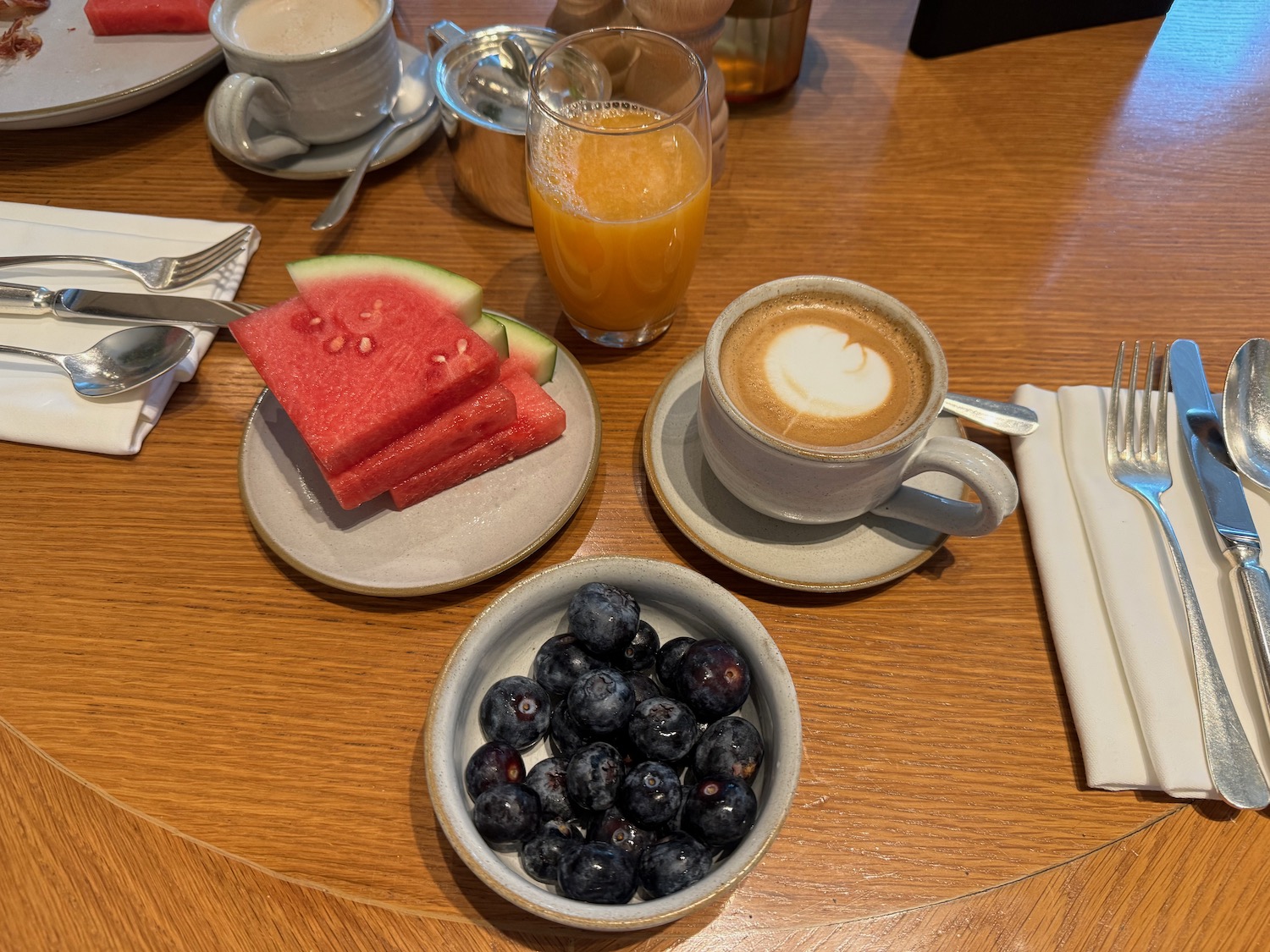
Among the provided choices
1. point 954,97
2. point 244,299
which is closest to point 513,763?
point 244,299

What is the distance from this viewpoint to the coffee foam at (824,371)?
2.83ft

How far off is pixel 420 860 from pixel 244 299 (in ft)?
2.65

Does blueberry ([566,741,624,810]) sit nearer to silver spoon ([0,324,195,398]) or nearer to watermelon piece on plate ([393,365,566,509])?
watermelon piece on plate ([393,365,566,509])

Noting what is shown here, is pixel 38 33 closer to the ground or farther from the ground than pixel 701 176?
closer to the ground

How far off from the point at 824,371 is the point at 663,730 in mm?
415

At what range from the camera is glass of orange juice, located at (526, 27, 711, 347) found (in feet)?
3.19

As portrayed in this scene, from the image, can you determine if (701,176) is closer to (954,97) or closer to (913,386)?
(913,386)

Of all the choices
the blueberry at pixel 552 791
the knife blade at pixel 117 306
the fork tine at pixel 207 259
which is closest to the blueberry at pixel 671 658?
the blueberry at pixel 552 791

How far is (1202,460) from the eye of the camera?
0.95 m

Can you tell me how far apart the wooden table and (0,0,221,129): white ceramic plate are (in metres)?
0.08

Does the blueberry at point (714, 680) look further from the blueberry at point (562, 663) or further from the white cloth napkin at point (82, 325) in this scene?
the white cloth napkin at point (82, 325)

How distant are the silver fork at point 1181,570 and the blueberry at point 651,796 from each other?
484 mm

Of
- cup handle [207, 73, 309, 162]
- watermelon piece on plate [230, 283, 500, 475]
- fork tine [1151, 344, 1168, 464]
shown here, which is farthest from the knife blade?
fork tine [1151, 344, 1168, 464]

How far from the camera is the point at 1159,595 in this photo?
2.84 ft
